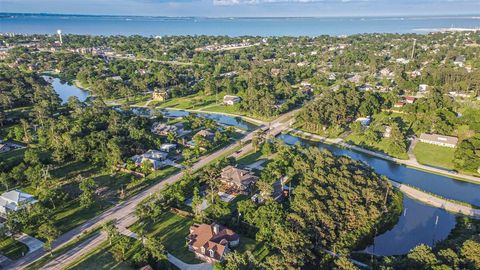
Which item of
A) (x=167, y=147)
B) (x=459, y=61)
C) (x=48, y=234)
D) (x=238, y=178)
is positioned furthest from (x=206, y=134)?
(x=459, y=61)

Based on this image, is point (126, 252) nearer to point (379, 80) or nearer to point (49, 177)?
point (49, 177)

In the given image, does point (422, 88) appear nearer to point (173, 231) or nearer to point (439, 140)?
point (439, 140)

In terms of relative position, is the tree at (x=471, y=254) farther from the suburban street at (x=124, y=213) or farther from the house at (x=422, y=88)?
the house at (x=422, y=88)

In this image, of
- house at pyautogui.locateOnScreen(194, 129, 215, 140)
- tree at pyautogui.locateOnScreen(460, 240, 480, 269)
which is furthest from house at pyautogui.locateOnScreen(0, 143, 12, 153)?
tree at pyautogui.locateOnScreen(460, 240, 480, 269)

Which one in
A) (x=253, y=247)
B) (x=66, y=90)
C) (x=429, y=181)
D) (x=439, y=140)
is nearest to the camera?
(x=253, y=247)

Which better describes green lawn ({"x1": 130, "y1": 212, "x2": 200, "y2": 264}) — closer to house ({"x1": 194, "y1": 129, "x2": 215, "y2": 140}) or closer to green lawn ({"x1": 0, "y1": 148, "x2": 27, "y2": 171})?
house ({"x1": 194, "y1": 129, "x2": 215, "y2": 140})

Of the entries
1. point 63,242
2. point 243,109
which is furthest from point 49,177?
point 243,109
